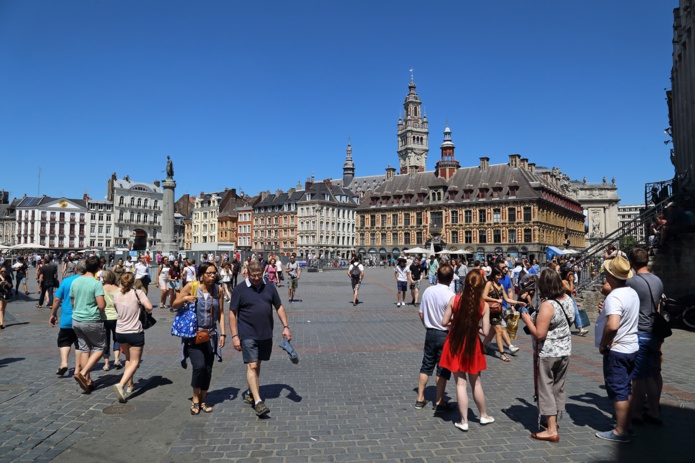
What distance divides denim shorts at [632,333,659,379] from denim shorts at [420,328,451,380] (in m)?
2.04

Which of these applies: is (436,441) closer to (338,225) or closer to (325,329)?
(325,329)

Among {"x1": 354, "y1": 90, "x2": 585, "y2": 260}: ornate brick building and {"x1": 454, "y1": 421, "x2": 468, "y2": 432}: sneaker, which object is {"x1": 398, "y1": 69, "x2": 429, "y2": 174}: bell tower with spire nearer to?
{"x1": 354, "y1": 90, "x2": 585, "y2": 260}: ornate brick building

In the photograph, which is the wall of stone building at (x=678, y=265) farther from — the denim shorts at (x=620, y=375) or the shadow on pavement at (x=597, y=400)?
the denim shorts at (x=620, y=375)

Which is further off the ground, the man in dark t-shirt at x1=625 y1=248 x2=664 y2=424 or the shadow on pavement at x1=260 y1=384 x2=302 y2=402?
the man in dark t-shirt at x1=625 y1=248 x2=664 y2=424

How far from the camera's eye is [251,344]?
19.5ft

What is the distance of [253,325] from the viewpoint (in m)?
5.95

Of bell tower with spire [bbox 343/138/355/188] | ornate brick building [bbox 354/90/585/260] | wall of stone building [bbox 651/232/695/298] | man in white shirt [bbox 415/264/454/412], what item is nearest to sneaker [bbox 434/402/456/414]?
man in white shirt [bbox 415/264/454/412]

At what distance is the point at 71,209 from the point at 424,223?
66615 mm

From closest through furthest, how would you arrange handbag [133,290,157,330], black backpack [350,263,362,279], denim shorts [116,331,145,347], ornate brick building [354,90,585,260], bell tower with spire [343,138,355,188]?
denim shorts [116,331,145,347], handbag [133,290,157,330], black backpack [350,263,362,279], ornate brick building [354,90,585,260], bell tower with spire [343,138,355,188]

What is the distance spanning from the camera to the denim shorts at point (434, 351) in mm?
5992

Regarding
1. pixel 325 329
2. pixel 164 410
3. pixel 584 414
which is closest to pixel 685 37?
pixel 325 329

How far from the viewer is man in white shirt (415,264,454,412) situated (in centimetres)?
602

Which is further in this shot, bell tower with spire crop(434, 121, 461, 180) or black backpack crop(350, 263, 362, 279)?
bell tower with spire crop(434, 121, 461, 180)

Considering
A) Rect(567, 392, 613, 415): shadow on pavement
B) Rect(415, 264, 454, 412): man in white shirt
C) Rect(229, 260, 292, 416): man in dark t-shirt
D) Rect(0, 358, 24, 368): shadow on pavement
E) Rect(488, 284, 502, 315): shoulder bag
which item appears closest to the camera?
Rect(229, 260, 292, 416): man in dark t-shirt
